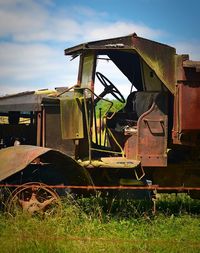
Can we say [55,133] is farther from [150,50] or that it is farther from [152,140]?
[150,50]

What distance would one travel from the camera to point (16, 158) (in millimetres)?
4805

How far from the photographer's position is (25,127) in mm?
6137

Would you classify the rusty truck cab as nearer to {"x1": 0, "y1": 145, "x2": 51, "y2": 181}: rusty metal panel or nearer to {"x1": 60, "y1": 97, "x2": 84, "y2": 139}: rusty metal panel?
{"x1": 60, "y1": 97, "x2": 84, "y2": 139}: rusty metal panel

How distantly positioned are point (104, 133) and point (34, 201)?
5.72 feet

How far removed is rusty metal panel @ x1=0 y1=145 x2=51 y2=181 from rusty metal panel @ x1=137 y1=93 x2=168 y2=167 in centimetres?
143

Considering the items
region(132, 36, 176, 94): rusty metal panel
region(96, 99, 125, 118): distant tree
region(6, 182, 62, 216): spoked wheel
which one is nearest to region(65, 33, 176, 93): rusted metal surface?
region(132, 36, 176, 94): rusty metal panel

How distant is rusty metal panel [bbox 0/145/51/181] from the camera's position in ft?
15.2

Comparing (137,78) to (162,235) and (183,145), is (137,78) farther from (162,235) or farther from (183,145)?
(162,235)

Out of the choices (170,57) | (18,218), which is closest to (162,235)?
(18,218)

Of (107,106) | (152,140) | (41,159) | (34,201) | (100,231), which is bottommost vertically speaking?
(100,231)

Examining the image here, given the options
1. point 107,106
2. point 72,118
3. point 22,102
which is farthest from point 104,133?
point 22,102

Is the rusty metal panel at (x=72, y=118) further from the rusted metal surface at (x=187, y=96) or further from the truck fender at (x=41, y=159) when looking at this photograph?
the rusted metal surface at (x=187, y=96)

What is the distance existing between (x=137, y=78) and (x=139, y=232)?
299cm

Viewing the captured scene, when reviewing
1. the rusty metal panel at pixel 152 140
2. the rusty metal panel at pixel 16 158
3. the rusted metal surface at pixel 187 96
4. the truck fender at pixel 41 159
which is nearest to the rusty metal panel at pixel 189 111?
the rusted metal surface at pixel 187 96
